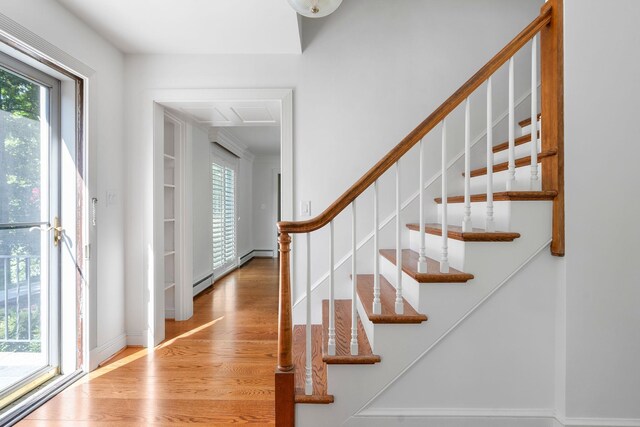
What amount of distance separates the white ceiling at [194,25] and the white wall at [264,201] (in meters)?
5.01

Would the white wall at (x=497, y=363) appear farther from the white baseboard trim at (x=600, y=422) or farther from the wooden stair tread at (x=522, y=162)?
the wooden stair tread at (x=522, y=162)

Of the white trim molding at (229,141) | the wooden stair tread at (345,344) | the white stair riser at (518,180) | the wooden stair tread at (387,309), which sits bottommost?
the wooden stair tread at (345,344)

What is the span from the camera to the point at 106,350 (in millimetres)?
2412

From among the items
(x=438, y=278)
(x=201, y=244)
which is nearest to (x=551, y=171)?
(x=438, y=278)

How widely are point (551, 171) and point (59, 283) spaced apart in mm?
3158

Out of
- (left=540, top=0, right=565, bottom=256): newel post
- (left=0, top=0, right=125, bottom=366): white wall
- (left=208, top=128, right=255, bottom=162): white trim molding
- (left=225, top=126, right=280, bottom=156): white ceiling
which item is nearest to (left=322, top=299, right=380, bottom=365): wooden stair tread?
(left=540, top=0, right=565, bottom=256): newel post

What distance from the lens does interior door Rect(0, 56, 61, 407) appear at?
6.10 feet

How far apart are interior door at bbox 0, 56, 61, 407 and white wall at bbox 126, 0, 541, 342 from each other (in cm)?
101

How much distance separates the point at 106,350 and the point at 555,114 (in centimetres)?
335

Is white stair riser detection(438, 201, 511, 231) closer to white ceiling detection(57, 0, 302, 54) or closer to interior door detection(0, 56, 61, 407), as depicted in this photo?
→ white ceiling detection(57, 0, 302, 54)

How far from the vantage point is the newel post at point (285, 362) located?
1564mm

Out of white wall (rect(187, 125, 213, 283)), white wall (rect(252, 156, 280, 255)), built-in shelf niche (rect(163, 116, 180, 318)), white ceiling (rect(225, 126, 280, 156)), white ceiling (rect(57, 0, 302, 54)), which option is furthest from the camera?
white wall (rect(252, 156, 280, 255))

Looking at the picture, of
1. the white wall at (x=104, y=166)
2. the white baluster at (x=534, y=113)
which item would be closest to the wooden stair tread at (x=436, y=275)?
the white baluster at (x=534, y=113)

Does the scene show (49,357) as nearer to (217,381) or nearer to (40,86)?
(217,381)
